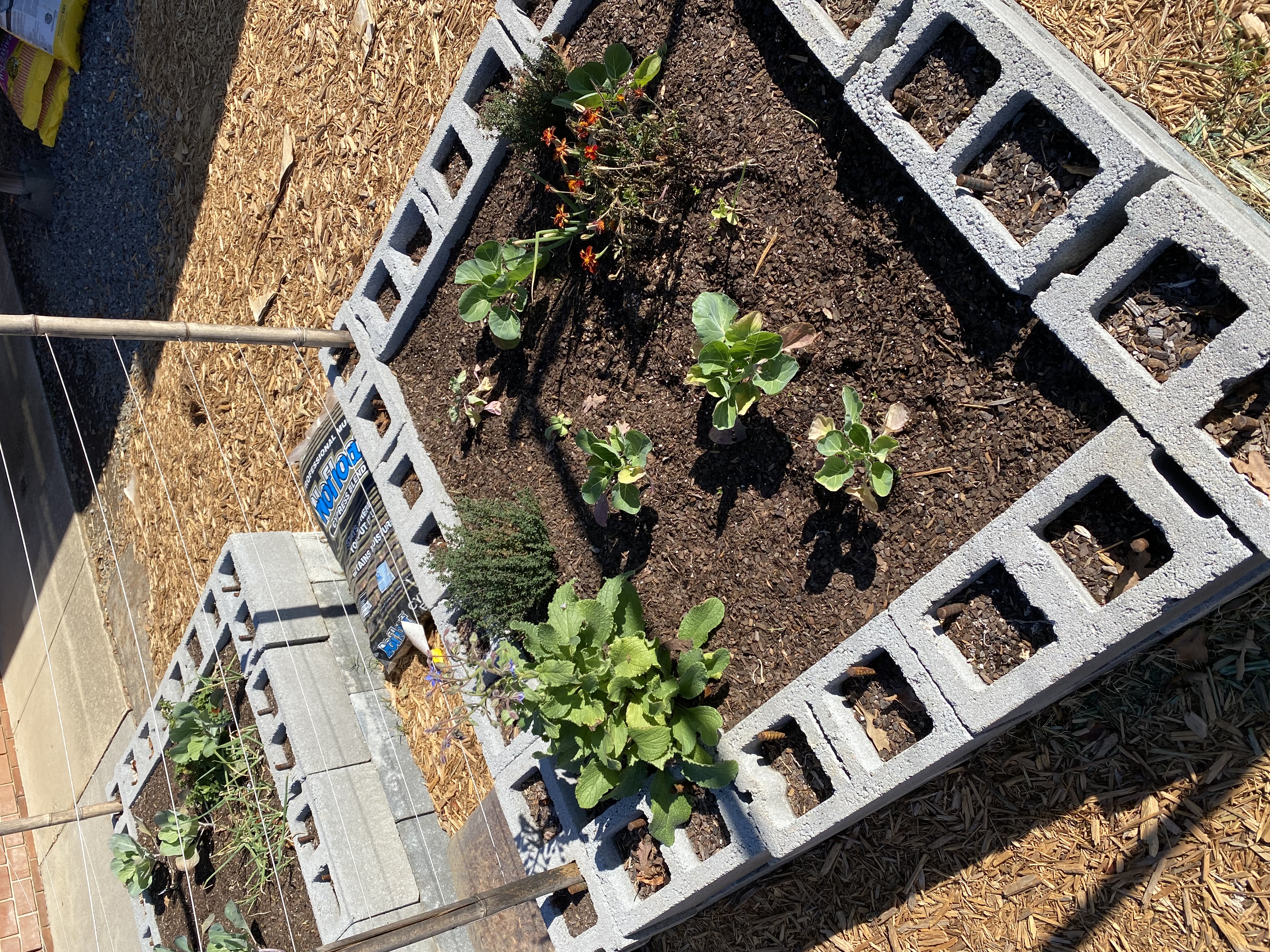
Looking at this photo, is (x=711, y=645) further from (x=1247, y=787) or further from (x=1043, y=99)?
(x=1043, y=99)

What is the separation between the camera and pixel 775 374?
3.18 m

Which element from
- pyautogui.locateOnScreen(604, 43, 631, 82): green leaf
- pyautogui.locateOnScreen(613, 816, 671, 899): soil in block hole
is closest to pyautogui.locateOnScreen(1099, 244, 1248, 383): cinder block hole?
pyautogui.locateOnScreen(604, 43, 631, 82): green leaf

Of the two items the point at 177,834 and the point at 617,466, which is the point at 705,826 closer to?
the point at 617,466

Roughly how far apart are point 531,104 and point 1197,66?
2.53m

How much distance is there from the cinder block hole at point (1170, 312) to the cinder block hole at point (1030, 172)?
34cm

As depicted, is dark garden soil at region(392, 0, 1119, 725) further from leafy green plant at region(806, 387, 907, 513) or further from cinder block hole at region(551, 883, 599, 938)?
cinder block hole at region(551, 883, 599, 938)

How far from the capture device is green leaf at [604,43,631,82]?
3.56 m

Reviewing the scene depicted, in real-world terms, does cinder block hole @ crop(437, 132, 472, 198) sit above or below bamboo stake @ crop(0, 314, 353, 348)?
above

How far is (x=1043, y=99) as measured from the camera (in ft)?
8.46

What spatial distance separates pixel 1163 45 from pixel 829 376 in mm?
1563

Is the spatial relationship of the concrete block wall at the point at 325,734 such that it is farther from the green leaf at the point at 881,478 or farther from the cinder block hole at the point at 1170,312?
the cinder block hole at the point at 1170,312

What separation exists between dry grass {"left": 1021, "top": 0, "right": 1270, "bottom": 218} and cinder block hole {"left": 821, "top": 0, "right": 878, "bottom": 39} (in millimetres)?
673

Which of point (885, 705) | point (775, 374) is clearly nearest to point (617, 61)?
point (775, 374)

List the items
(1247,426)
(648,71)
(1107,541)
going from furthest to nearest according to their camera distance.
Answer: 1. (648,71)
2. (1107,541)
3. (1247,426)
